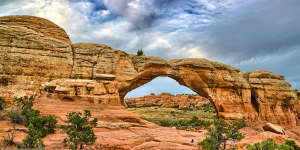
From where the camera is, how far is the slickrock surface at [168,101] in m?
68.2

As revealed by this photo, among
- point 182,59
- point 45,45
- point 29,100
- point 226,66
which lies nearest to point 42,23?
point 45,45

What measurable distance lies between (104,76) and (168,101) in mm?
58287

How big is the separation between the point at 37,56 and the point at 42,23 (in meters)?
3.47

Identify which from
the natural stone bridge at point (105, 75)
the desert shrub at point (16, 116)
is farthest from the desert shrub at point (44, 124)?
the natural stone bridge at point (105, 75)

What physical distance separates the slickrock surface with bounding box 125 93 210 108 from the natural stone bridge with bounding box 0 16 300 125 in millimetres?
41348

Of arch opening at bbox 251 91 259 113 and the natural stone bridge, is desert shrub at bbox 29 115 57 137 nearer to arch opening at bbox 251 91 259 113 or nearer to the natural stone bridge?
the natural stone bridge

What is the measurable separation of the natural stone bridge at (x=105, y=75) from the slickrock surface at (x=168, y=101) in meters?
41.3

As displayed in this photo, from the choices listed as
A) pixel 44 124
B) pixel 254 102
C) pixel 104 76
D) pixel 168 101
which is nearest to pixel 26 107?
pixel 44 124

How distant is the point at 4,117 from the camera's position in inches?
553

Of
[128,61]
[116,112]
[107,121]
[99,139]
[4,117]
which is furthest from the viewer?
[128,61]

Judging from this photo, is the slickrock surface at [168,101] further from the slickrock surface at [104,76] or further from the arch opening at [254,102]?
the slickrock surface at [104,76]

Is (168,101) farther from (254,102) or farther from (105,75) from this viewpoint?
(105,75)

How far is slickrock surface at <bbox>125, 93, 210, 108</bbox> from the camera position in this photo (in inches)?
2687

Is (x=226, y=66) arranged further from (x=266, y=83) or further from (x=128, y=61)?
(x=128, y=61)
